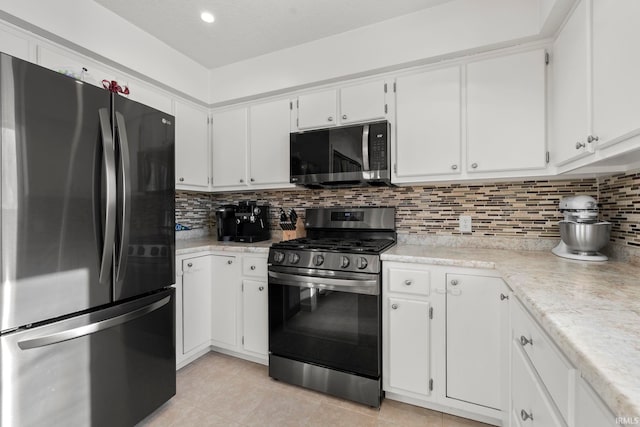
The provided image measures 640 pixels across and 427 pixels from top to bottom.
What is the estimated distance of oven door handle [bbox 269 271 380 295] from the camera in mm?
1757

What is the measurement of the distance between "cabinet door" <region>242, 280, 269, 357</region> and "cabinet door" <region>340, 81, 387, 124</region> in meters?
1.46

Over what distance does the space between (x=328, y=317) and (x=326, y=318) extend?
16 mm

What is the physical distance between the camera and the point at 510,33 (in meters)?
1.68

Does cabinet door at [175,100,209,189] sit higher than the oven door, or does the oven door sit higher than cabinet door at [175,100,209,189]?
cabinet door at [175,100,209,189]

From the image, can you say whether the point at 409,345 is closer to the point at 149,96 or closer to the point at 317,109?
the point at 317,109

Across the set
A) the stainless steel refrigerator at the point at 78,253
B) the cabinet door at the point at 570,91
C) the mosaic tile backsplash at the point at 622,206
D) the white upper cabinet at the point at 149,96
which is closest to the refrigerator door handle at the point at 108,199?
the stainless steel refrigerator at the point at 78,253

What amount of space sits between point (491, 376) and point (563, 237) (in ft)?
2.88

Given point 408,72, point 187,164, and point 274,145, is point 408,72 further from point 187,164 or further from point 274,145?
point 187,164

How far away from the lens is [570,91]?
4.57 ft

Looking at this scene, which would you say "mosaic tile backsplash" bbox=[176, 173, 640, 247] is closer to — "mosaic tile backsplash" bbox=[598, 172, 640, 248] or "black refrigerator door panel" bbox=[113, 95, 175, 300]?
"mosaic tile backsplash" bbox=[598, 172, 640, 248]

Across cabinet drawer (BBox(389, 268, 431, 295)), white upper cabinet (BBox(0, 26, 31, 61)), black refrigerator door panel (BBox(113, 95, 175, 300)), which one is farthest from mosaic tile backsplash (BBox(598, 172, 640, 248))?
white upper cabinet (BBox(0, 26, 31, 61))

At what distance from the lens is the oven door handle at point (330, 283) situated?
69.2 inches

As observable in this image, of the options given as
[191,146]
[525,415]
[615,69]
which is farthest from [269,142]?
[525,415]

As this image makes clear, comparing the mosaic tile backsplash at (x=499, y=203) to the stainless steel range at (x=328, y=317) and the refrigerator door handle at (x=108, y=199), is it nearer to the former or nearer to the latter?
the stainless steel range at (x=328, y=317)
